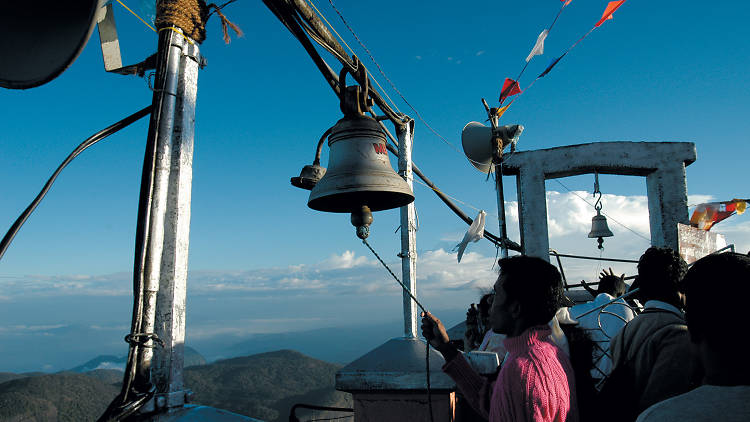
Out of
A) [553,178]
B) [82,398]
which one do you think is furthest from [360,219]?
[82,398]

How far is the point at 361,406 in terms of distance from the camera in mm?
2273

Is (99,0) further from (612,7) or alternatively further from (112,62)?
(612,7)

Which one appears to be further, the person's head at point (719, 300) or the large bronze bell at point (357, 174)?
the large bronze bell at point (357, 174)

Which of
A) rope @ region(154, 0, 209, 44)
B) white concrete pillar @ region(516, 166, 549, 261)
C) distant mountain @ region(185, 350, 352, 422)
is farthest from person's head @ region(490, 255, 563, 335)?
distant mountain @ region(185, 350, 352, 422)

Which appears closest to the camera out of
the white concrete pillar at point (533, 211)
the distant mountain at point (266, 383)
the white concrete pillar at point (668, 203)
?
the white concrete pillar at point (668, 203)

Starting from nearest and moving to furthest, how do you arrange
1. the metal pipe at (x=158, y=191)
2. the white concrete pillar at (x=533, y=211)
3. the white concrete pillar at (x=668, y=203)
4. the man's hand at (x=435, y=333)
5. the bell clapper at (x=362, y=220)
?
the man's hand at (x=435, y=333) < the bell clapper at (x=362, y=220) < the metal pipe at (x=158, y=191) < the white concrete pillar at (x=668, y=203) < the white concrete pillar at (x=533, y=211)

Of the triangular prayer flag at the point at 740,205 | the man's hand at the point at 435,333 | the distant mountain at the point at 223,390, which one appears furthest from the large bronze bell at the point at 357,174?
the distant mountain at the point at 223,390

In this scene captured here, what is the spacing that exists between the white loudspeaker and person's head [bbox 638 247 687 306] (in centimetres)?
424

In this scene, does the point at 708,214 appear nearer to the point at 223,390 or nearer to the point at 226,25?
the point at 226,25

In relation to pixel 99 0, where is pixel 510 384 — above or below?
below

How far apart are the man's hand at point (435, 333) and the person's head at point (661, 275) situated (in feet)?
3.94

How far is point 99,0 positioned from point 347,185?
1.38 m

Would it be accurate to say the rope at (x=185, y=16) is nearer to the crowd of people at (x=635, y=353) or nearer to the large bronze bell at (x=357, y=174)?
the large bronze bell at (x=357, y=174)

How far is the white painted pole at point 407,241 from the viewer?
5.14 metres
